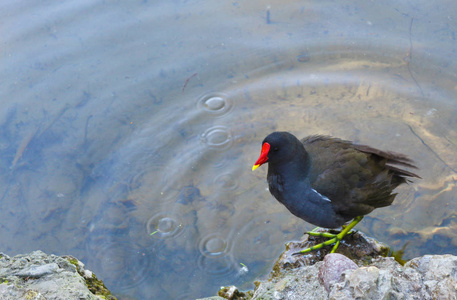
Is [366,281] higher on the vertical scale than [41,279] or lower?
higher

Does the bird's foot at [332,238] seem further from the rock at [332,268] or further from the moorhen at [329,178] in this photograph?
the rock at [332,268]

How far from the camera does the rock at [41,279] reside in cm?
231

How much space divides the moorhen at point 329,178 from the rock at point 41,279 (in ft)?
4.73

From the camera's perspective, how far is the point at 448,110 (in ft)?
14.8

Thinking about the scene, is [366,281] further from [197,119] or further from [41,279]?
[197,119]

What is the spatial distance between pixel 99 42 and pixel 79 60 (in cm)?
36

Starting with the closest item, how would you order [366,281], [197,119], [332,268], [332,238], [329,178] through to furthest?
1. [366,281]
2. [332,268]
3. [329,178]
4. [332,238]
5. [197,119]

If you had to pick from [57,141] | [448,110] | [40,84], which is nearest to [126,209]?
[57,141]

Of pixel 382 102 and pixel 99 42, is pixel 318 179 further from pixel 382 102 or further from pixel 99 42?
pixel 99 42

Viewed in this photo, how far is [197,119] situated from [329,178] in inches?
74.0

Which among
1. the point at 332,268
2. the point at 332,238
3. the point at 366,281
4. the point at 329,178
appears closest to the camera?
the point at 366,281

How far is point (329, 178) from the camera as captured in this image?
3158 mm

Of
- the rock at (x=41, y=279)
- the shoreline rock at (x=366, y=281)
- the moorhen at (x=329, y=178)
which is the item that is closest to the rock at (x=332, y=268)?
the shoreline rock at (x=366, y=281)

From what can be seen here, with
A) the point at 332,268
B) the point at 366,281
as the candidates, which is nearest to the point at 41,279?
the point at 332,268
